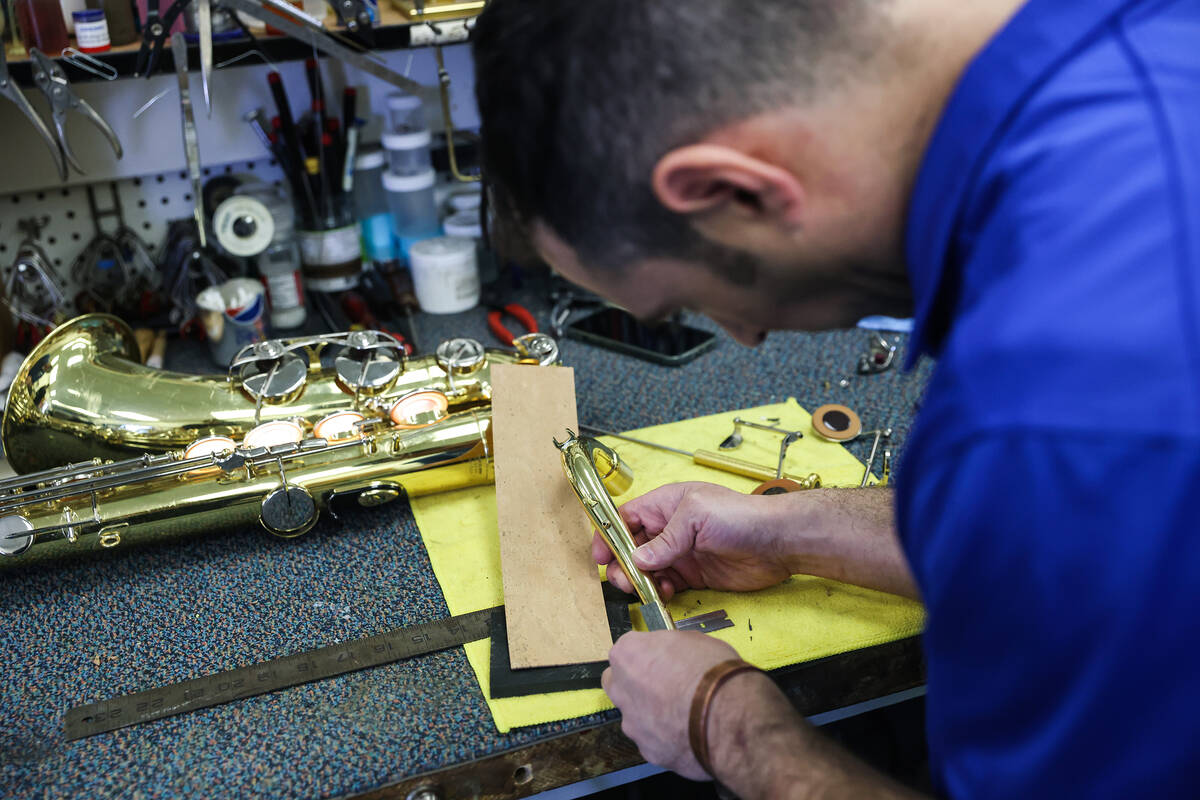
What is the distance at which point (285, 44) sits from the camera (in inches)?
46.1

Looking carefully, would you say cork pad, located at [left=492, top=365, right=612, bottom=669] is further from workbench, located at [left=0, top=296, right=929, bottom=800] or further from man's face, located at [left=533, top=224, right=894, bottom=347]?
man's face, located at [left=533, top=224, right=894, bottom=347]

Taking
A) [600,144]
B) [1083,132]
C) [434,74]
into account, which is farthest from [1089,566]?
[434,74]

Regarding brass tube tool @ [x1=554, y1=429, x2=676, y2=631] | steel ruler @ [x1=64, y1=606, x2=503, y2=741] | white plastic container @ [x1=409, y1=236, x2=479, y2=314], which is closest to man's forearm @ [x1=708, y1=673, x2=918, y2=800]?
brass tube tool @ [x1=554, y1=429, x2=676, y2=631]

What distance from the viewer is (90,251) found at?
135 centimetres

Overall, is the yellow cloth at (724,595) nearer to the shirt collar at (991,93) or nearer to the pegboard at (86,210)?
the shirt collar at (991,93)

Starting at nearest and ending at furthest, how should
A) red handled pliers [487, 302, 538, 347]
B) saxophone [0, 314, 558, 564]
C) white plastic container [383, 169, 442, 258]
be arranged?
saxophone [0, 314, 558, 564] < red handled pliers [487, 302, 538, 347] < white plastic container [383, 169, 442, 258]

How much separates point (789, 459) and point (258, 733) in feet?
1.90

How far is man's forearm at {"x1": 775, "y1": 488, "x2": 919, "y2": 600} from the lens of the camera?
30.0 inches

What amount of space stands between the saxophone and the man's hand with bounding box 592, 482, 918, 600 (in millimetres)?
246

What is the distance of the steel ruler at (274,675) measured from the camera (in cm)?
70

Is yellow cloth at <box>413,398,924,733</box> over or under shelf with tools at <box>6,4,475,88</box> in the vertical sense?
under

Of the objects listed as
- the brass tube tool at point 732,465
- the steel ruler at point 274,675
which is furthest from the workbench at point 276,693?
the brass tube tool at point 732,465

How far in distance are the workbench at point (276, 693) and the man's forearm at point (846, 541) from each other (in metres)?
0.06

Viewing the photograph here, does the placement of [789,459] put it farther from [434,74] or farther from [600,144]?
[434,74]
